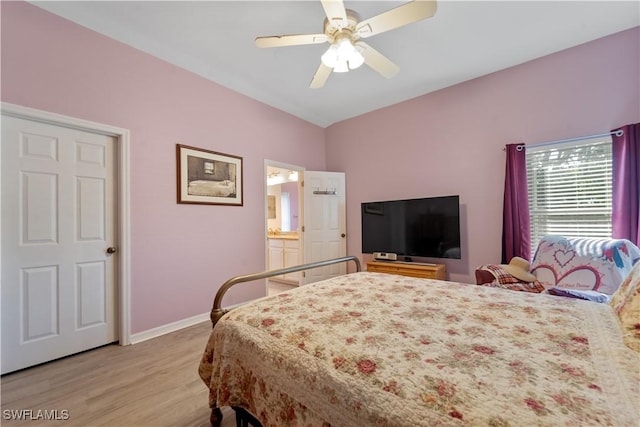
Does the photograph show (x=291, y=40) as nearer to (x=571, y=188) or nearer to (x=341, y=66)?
(x=341, y=66)

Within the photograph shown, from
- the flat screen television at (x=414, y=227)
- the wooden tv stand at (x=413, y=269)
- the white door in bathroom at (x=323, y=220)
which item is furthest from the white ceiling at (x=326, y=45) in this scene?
the wooden tv stand at (x=413, y=269)

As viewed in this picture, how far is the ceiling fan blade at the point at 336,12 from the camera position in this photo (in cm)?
170

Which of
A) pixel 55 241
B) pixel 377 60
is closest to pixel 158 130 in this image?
pixel 55 241

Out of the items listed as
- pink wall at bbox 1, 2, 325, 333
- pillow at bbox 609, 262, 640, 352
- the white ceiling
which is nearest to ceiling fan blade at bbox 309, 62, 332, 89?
the white ceiling

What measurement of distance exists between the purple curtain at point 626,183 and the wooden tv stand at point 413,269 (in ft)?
5.37

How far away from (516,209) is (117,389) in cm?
399

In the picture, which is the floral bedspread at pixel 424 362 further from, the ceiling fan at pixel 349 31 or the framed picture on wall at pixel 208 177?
the framed picture on wall at pixel 208 177

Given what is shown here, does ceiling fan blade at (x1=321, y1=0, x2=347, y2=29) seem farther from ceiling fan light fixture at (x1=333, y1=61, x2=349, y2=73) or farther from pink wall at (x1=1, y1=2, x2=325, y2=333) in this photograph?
pink wall at (x1=1, y1=2, x2=325, y2=333)

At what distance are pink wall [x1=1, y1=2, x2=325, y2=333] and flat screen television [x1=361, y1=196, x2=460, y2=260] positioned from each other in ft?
5.47

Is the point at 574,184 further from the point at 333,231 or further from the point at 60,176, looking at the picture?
the point at 60,176

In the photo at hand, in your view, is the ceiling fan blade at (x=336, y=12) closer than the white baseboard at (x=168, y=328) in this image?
Yes

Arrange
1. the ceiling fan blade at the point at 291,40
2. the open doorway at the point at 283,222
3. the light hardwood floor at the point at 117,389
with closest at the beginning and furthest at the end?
1. the light hardwood floor at the point at 117,389
2. the ceiling fan blade at the point at 291,40
3. the open doorway at the point at 283,222

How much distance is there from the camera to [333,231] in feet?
14.6

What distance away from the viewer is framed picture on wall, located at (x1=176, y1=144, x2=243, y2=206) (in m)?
2.93
